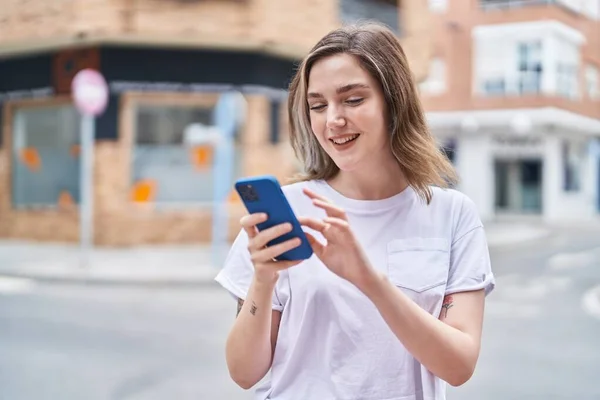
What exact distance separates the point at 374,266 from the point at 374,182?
211mm

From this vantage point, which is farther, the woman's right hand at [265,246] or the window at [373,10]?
the window at [373,10]

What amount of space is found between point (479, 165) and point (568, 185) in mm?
3175

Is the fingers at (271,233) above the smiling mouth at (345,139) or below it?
below

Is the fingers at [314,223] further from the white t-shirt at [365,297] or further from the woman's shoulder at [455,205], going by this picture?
the woman's shoulder at [455,205]

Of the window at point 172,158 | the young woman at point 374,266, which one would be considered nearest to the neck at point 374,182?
the young woman at point 374,266

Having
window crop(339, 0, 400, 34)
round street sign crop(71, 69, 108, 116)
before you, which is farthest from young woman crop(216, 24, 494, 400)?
window crop(339, 0, 400, 34)

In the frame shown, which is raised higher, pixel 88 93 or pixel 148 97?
pixel 148 97

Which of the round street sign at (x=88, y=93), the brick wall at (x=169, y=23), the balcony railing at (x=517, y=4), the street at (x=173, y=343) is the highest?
the balcony railing at (x=517, y=4)

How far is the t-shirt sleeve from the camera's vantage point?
1394 millimetres

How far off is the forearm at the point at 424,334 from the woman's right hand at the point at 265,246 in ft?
0.46

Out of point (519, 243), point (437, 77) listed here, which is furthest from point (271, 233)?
A: point (437, 77)

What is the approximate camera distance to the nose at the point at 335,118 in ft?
4.38

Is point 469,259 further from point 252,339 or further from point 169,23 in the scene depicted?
point 169,23

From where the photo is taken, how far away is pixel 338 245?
3.93ft
